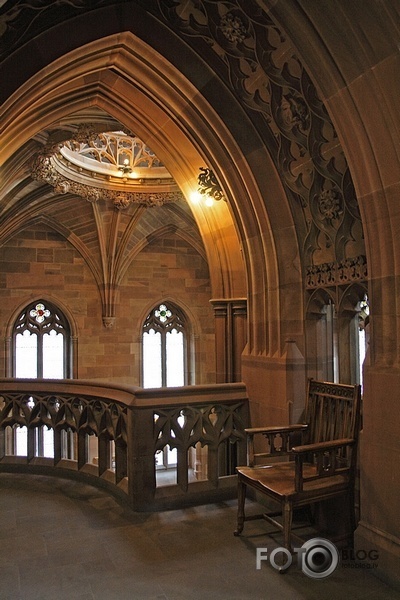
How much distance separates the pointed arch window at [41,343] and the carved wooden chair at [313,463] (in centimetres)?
843

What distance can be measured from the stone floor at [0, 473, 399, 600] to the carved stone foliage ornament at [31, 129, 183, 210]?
227 inches

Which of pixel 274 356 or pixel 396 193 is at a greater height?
pixel 396 193

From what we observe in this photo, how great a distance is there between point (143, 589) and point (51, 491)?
1766 mm

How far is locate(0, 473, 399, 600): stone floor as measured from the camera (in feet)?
8.16

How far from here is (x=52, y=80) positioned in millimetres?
3818

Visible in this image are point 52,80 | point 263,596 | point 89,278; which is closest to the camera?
point 263,596

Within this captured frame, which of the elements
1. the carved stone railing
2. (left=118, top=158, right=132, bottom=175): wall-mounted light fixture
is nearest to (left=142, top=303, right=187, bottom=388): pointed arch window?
(left=118, top=158, right=132, bottom=175): wall-mounted light fixture

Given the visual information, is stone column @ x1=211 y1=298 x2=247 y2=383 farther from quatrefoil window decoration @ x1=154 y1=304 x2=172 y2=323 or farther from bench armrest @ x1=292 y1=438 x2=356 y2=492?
quatrefoil window decoration @ x1=154 y1=304 x2=172 y2=323

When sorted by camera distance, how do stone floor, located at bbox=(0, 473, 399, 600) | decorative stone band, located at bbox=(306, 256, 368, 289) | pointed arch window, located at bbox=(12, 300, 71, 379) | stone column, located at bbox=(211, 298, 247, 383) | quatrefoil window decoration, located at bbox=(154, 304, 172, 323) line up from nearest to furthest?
stone floor, located at bbox=(0, 473, 399, 600) → decorative stone band, located at bbox=(306, 256, 368, 289) → stone column, located at bbox=(211, 298, 247, 383) → pointed arch window, located at bbox=(12, 300, 71, 379) → quatrefoil window decoration, located at bbox=(154, 304, 172, 323)

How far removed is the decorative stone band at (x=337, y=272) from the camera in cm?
320

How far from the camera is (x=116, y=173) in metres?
8.66

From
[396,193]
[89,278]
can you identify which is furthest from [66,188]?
[396,193]

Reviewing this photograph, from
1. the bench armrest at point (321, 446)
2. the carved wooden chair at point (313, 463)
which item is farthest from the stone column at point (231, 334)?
the bench armrest at point (321, 446)

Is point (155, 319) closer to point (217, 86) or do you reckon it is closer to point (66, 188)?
point (66, 188)
